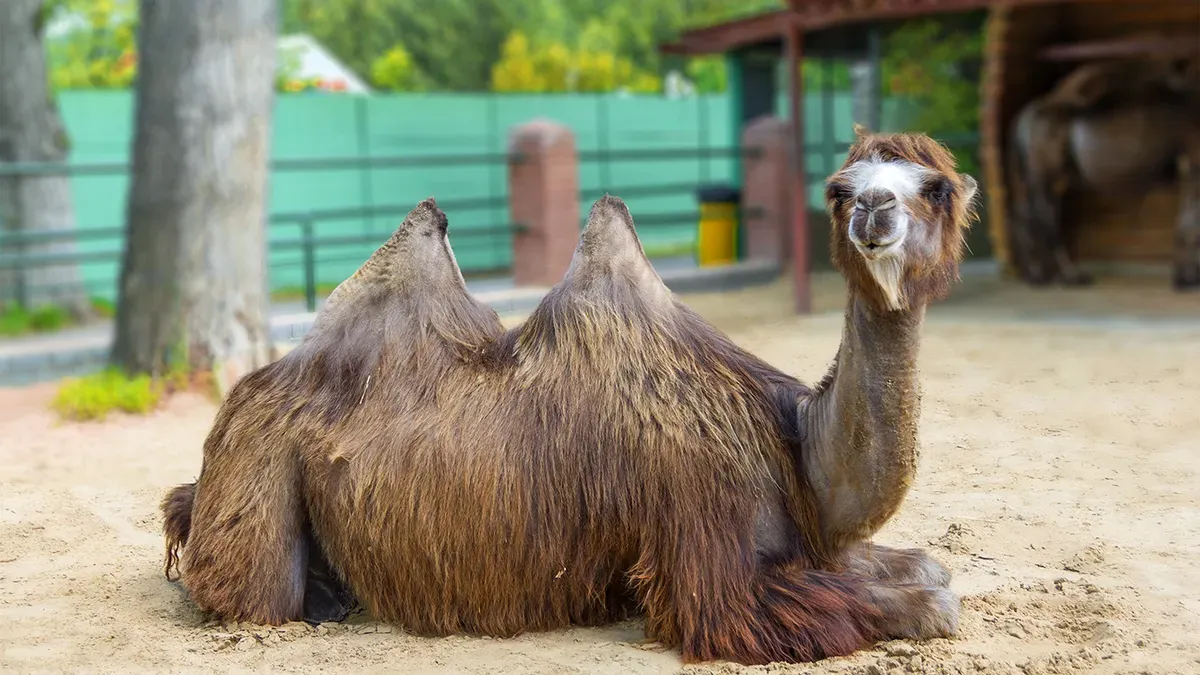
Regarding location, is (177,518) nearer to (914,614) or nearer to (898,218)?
(914,614)

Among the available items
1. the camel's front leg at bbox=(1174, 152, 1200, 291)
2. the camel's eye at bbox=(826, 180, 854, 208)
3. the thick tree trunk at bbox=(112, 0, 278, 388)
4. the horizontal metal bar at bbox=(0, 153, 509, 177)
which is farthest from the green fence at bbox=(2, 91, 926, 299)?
the camel's eye at bbox=(826, 180, 854, 208)

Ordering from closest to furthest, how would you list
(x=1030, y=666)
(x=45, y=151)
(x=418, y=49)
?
1. (x=1030, y=666)
2. (x=45, y=151)
3. (x=418, y=49)

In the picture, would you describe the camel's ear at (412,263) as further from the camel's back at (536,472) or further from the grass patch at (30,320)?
the grass patch at (30,320)

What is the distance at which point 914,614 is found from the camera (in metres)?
3.57

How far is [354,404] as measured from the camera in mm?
4027

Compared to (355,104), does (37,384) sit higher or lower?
lower

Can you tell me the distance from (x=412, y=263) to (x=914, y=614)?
5.78 feet

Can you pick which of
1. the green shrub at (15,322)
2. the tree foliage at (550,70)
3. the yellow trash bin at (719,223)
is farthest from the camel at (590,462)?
the tree foliage at (550,70)

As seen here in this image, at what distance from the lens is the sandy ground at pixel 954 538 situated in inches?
143

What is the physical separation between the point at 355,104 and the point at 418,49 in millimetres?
19300

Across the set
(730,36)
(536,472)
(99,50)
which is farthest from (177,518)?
(99,50)

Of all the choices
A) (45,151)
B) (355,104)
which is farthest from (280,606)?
(355,104)

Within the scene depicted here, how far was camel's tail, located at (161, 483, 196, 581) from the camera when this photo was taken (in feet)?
14.2

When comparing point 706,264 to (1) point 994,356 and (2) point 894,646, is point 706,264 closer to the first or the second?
(1) point 994,356
